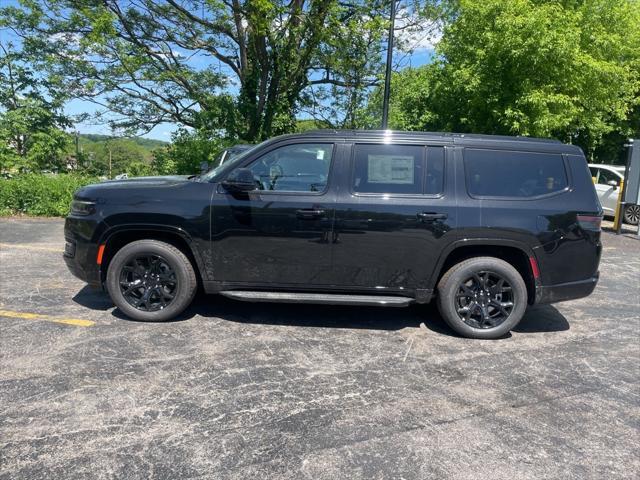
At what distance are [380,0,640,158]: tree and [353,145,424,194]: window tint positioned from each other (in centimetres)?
970

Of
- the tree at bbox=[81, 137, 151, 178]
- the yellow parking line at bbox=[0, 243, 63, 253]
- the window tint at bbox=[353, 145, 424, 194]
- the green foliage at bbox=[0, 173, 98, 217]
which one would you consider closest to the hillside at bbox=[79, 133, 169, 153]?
the tree at bbox=[81, 137, 151, 178]

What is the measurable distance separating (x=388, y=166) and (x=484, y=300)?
1561 mm

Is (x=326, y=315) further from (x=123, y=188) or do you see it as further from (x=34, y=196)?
(x=34, y=196)

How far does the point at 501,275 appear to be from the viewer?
15.0 feet

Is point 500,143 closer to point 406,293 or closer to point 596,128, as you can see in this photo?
point 406,293

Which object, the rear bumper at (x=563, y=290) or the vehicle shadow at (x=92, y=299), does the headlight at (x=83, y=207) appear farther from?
the rear bumper at (x=563, y=290)

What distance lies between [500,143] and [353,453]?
3.19 metres

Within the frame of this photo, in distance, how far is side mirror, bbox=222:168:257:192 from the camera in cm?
439

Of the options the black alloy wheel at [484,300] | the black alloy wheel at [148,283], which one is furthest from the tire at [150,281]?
the black alloy wheel at [484,300]

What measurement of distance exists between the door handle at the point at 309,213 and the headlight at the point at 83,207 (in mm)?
1963

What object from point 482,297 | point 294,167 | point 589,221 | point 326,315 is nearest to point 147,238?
point 294,167

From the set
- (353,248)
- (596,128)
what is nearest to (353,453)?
(353,248)

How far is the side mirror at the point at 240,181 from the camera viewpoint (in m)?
4.39

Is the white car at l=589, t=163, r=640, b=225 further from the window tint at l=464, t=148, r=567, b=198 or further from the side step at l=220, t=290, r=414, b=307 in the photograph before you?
the side step at l=220, t=290, r=414, b=307
